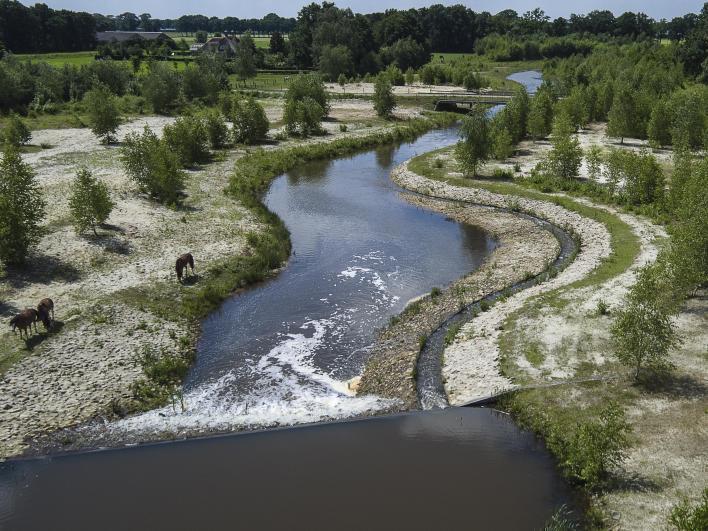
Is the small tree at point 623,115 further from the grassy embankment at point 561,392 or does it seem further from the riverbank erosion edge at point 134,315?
the riverbank erosion edge at point 134,315

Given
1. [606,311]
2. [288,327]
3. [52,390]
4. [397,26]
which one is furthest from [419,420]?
[397,26]

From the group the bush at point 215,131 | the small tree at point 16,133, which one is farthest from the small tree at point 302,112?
the small tree at point 16,133

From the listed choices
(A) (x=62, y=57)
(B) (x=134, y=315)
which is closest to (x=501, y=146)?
(B) (x=134, y=315)

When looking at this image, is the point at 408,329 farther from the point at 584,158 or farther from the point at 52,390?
the point at 584,158

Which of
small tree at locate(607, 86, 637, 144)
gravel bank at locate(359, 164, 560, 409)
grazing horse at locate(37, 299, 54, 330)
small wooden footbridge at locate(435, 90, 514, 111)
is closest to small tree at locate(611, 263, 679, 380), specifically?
gravel bank at locate(359, 164, 560, 409)

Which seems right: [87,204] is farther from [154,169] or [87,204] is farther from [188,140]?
[188,140]

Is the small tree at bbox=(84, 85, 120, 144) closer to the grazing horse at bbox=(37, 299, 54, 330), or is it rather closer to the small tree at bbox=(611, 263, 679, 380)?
the grazing horse at bbox=(37, 299, 54, 330)
